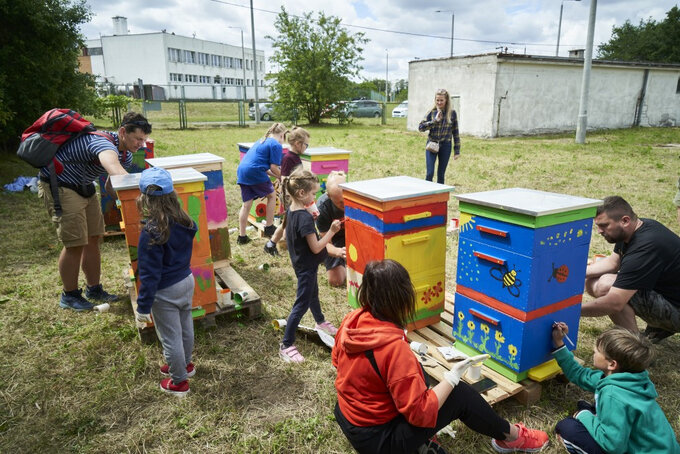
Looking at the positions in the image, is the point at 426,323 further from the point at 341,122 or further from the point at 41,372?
the point at 341,122

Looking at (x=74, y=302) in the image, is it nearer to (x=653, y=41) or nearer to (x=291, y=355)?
(x=291, y=355)

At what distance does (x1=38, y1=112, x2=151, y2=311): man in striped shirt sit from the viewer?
13.4ft

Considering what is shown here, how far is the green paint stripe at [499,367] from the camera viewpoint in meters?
3.10

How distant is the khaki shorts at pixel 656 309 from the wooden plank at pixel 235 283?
3348 mm

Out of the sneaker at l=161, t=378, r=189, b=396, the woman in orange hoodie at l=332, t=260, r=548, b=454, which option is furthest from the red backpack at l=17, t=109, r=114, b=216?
the woman in orange hoodie at l=332, t=260, r=548, b=454

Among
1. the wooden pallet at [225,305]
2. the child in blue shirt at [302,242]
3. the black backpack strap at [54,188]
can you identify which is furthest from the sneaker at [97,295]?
the child in blue shirt at [302,242]

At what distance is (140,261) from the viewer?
9.61ft

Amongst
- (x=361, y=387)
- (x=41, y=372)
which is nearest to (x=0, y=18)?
(x=41, y=372)

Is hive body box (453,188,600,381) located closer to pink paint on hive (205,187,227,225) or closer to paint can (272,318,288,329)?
paint can (272,318,288,329)

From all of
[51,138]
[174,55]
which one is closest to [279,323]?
[51,138]

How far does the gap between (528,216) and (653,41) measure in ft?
181

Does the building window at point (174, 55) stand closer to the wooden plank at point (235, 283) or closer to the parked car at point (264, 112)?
the parked car at point (264, 112)

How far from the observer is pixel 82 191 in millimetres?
4250

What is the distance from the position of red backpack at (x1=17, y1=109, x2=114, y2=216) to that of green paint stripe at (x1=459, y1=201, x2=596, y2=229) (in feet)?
11.8
